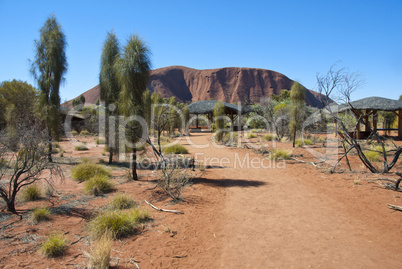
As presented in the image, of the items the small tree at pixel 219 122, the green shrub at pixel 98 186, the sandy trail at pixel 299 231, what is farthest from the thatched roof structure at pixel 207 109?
the green shrub at pixel 98 186

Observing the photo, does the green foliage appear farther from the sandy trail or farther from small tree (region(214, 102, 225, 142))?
small tree (region(214, 102, 225, 142))

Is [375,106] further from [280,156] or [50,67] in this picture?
[50,67]

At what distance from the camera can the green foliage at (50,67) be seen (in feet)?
36.0

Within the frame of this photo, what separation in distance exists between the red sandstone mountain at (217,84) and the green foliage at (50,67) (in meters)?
89.0

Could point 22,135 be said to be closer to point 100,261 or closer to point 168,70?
point 100,261

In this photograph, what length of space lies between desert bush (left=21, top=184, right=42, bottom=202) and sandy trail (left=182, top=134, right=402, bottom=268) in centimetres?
459

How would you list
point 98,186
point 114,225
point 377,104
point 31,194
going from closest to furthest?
point 114,225
point 31,194
point 98,186
point 377,104

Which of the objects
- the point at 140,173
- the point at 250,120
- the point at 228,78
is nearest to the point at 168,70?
the point at 228,78

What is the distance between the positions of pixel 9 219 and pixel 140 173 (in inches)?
195

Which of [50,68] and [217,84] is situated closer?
[50,68]

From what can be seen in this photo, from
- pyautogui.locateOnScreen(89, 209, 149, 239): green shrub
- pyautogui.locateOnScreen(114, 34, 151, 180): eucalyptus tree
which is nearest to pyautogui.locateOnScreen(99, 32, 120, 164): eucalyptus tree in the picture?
pyautogui.locateOnScreen(114, 34, 151, 180): eucalyptus tree

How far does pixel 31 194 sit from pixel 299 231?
20.0 feet

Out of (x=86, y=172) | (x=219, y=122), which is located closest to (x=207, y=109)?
(x=219, y=122)

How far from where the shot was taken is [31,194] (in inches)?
234
